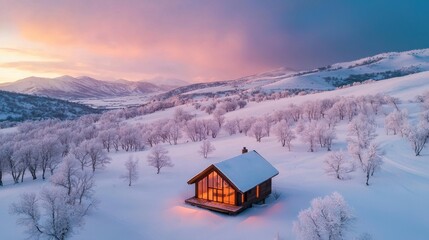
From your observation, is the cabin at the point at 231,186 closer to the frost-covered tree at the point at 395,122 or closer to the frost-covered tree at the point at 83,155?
the frost-covered tree at the point at 83,155

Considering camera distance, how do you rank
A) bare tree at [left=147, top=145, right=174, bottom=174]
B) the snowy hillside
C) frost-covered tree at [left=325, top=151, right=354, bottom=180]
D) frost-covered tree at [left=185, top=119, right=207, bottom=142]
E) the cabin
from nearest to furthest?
1. the snowy hillside
2. the cabin
3. frost-covered tree at [left=325, top=151, right=354, bottom=180]
4. bare tree at [left=147, top=145, right=174, bottom=174]
5. frost-covered tree at [left=185, top=119, right=207, bottom=142]

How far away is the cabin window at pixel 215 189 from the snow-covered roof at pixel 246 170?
96 cm

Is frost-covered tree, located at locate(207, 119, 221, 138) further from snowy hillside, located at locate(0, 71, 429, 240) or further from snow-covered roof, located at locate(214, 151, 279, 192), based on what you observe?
snow-covered roof, located at locate(214, 151, 279, 192)

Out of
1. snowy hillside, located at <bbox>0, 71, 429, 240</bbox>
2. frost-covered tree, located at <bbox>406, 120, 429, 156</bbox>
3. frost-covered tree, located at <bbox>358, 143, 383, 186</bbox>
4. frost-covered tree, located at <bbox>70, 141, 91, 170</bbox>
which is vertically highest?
frost-covered tree, located at <bbox>406, 120, 429, 156</bbox>

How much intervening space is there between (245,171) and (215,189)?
343 cm

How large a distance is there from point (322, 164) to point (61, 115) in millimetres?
180846

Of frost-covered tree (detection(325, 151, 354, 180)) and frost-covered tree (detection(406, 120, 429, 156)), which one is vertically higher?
frost-covered tree (detection(406, 120, 429, 156))

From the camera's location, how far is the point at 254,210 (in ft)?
105

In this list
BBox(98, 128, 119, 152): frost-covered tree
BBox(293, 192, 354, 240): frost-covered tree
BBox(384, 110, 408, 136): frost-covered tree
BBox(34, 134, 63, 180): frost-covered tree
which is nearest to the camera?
BBox(293, 192, 354, 240): frost-covered tree

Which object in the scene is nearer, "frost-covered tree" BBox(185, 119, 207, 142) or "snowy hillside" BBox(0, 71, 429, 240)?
"snowy hillside" BBox(0, 71, 429, 240)

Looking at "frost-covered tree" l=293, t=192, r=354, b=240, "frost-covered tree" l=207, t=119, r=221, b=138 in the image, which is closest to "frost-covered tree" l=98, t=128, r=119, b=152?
"frost-covered tree" l=207, t=119, r=221, b=138

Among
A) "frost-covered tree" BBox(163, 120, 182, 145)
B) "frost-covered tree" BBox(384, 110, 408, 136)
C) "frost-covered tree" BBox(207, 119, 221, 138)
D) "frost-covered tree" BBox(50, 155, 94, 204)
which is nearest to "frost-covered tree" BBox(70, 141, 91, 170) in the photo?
"frost-covered tree" BBox(50, 155, 94, 204)

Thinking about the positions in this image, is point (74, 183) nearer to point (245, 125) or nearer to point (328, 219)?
point (328, 219)

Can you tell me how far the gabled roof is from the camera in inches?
1257
